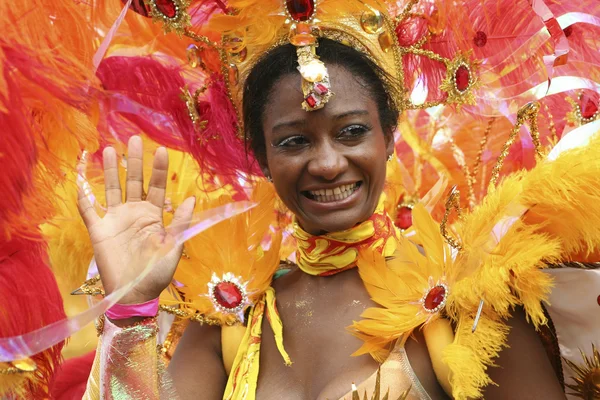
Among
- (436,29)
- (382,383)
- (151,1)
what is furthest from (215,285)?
(436,29)

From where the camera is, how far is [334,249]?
2.67 m

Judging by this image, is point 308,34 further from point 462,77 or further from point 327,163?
point 462,77

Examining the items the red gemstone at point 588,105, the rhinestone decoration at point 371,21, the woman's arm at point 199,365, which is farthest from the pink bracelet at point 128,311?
the red gemstone at point 588,105

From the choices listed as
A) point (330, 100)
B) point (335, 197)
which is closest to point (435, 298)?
point (335, 197)

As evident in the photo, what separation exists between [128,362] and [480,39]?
1.60m

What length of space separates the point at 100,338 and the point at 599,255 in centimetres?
141

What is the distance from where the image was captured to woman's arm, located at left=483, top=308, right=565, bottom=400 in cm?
229

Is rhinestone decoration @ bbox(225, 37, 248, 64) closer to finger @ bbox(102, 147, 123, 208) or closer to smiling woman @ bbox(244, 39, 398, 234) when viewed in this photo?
smiling woman @ bbox(244, 39, 398, 234)

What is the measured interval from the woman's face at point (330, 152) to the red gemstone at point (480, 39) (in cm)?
54

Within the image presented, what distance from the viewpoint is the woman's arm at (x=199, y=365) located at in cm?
266

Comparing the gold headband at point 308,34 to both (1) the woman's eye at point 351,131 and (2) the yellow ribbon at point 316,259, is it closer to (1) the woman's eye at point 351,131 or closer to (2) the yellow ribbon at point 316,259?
(1) the woman's eye at point 351,131

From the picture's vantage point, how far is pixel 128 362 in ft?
7.45

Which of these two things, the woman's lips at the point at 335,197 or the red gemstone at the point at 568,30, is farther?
the red gemstone at the point at 568,30

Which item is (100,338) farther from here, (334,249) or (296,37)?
(296,37)
